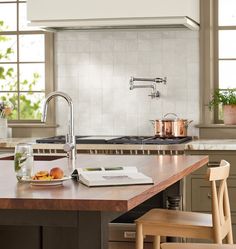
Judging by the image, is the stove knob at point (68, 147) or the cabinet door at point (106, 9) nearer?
the stove knob at point (68, 147)

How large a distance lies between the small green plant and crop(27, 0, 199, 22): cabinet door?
0.66m

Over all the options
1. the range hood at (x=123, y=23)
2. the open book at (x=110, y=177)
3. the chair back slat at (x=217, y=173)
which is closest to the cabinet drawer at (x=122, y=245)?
the chair back slat at (x=217, y=173)

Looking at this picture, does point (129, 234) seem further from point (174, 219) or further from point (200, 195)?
point (200, 195)

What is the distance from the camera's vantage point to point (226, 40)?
673 centimetres

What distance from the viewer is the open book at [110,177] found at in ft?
11.0

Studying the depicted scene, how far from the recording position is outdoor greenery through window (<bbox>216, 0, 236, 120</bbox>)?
6715mm

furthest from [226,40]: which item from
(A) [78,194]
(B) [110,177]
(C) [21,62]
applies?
(A) [78,194]

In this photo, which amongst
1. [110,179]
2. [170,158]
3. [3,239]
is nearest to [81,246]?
[110,179]

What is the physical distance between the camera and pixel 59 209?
291cm

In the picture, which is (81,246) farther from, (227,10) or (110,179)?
(227,10)

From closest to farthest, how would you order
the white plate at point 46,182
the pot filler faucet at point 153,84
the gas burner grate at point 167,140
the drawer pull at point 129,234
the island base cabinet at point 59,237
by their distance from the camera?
the white plate at point 46,182, the island base cabinet at point 59,237, the drawer pull at point 129,234, the gas burner grate at point 167,140, the pot filler faucet at point 153,84

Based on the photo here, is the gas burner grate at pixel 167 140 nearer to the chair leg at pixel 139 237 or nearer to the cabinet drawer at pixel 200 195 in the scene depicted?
Result: the cabinet drawer at pixel 200 195

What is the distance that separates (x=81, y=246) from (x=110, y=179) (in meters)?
0.48

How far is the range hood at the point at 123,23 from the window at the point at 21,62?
0.54m
